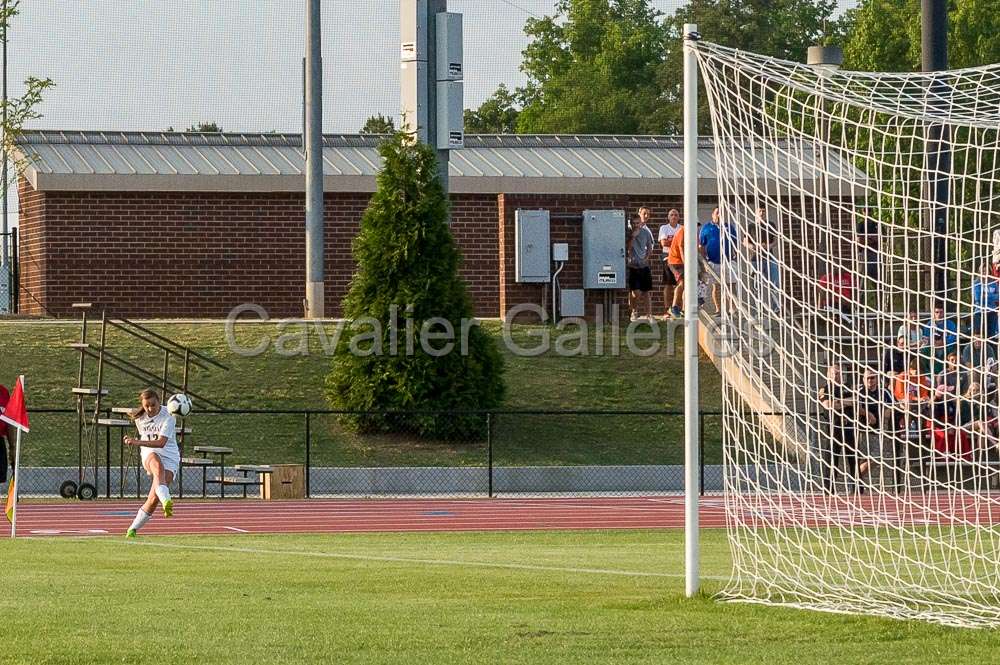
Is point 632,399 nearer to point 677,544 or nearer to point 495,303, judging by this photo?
point 495,303

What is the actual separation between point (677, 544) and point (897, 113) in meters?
7.10

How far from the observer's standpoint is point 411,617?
970 centimetres

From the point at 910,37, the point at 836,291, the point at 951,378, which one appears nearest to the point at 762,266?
the point at 836,291

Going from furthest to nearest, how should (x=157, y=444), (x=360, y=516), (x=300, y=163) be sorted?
(x=300, y=163) → (x=360, y=516) → (x=157, y=444)

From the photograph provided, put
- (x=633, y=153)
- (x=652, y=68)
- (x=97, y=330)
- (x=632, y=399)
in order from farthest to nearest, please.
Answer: (x=652, y=68)
(x=633, y=153)
(x=97, y=330)
(x=632, y=399)

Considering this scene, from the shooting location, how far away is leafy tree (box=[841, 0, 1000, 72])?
56188 mm

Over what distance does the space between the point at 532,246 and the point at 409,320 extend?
25.4 feet

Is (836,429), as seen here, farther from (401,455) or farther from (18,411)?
(401,455)

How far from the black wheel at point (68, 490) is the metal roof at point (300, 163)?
1193cm

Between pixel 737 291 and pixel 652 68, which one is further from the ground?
pixel 652 68

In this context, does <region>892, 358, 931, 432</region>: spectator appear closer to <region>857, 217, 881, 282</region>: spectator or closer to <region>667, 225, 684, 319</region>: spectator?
<region>857, 217, 881, 282</region>: spectator

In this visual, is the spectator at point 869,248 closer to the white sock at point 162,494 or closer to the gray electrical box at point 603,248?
the white sock at point 162,494

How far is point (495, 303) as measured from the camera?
35.5m

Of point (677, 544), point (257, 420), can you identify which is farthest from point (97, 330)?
point (677, 544)
